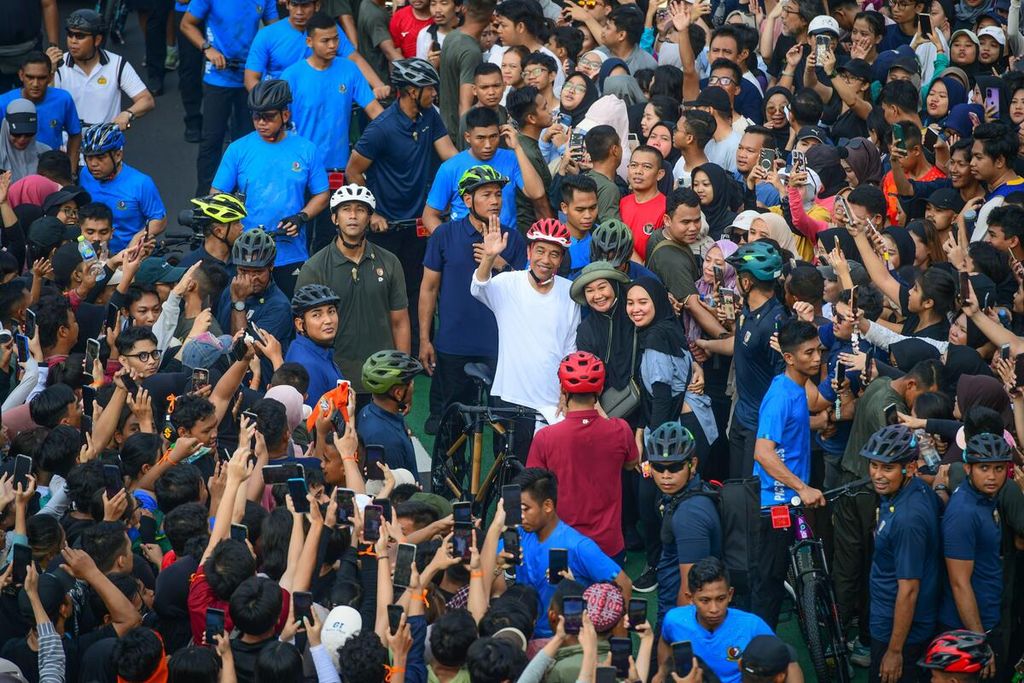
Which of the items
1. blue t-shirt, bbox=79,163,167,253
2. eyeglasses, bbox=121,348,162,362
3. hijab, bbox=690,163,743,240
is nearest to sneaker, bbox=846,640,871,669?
hijab, bbox=690,163,743,240

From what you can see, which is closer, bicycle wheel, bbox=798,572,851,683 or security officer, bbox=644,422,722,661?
security officer, bbox=644,422,722,661

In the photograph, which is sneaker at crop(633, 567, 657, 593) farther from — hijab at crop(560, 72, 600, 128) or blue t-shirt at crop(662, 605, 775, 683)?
hijab at crop(560, 72, 600, 128)

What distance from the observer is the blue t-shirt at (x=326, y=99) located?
547 inches

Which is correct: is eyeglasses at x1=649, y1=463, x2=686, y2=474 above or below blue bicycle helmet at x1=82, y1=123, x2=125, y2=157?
below

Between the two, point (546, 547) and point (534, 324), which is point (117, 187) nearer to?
point (534, 324)

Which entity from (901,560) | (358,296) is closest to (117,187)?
(358,296)

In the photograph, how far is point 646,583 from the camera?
10.5 metres

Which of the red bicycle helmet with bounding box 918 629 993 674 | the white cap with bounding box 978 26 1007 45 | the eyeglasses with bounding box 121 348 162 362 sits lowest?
the red bicycle helmet with bounding box 918 629 993 674

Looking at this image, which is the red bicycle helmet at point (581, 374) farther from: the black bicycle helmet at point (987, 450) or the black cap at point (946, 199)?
the black cap at point (946, 199)

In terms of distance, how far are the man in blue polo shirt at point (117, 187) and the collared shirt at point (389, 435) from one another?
4203mm

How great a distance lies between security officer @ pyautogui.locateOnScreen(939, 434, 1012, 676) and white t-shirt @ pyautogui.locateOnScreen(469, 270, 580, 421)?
3116 millimetres

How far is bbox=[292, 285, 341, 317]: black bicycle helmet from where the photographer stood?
34.0 ft

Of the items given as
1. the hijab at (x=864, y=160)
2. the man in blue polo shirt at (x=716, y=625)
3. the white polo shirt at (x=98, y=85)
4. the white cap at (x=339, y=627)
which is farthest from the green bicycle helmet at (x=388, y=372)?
the white polo shirt at (x=98, y=85)

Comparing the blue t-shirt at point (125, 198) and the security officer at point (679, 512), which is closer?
the security officer at point (679, 512)
